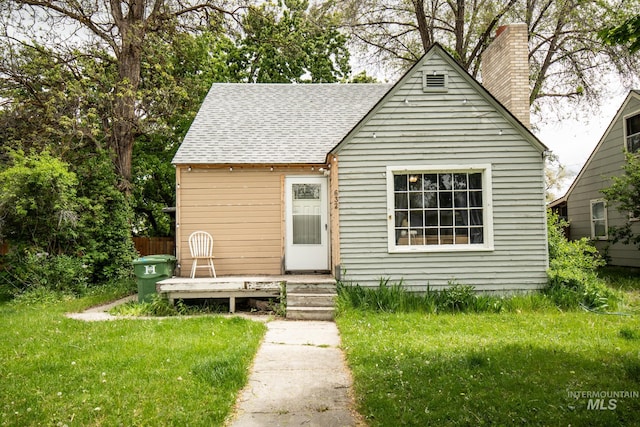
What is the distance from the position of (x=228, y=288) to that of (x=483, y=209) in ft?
16.3

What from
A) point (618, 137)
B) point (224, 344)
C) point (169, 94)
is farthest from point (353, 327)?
point (618, 137)

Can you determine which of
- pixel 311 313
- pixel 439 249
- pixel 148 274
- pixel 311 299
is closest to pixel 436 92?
pixel 439 249

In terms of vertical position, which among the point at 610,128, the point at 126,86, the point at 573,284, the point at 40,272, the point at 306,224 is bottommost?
the point at 573,284

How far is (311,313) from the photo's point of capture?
7578 millimetres

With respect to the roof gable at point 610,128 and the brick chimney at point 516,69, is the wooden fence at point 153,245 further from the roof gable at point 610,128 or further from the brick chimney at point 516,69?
the roof gable at point 610,128

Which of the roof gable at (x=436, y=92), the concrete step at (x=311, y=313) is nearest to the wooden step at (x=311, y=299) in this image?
the concrete step at (x=311, y=313)

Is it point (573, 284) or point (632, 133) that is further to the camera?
point (632, 133)

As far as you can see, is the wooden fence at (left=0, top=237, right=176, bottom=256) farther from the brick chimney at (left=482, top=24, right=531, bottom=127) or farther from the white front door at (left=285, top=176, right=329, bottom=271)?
the brick chimney at (left=482, top=24, right=531, bottom=127)

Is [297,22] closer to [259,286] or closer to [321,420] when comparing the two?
[259,286]

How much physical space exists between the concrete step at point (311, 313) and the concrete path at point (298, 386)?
1306 millimetres

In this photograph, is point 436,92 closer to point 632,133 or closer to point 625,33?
point 625,33

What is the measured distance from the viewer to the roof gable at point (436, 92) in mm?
8297

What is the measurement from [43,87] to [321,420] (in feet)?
47.0

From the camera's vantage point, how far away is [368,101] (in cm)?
1227
